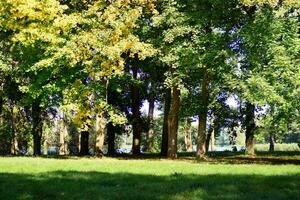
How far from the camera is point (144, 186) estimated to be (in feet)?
49.3

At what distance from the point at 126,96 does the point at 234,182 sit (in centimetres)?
3178

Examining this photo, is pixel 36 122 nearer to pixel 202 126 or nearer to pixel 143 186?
pixel 202 126

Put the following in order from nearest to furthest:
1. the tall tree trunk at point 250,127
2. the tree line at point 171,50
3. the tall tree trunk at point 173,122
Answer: the tree line at point 171,50
the tall tree trunk at point 173,122
the tall tree trunk at point 250,127

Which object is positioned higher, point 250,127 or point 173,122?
point 173,122

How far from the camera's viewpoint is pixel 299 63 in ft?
95.9

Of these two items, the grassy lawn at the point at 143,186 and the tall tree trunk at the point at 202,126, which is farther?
the tall tree trunk at the point at 202,126

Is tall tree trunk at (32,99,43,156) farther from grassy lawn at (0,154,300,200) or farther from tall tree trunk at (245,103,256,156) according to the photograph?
grassy lawn at (0,154,300,200)

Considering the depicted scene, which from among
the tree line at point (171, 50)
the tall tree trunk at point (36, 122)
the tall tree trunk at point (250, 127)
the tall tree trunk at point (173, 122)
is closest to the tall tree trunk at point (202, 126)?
the tree line at point (171, 50)

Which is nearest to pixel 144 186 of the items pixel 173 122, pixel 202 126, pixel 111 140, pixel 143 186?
pixel 143 186

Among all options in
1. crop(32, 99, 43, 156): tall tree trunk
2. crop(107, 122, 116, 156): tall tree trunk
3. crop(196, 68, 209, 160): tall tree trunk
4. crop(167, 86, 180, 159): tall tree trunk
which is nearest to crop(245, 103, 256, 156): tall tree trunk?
crop(196, 68, 209, 160): tall tree trunk

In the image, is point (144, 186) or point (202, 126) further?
point (202, 126)

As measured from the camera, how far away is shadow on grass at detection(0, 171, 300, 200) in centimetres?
1328

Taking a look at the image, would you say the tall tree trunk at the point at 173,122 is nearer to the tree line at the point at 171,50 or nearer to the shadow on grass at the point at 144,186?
the tree line at the point at 171,50

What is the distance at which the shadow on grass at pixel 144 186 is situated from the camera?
43.6ft
